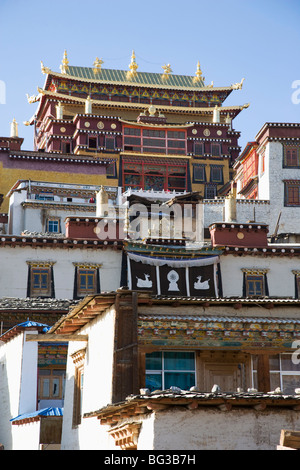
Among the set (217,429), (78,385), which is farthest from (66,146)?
(217,429)

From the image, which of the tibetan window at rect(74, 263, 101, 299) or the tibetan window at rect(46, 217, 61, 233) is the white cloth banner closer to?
the tibetan window at rect(74, 263, 101, 299)

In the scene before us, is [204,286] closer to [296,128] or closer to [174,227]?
[174,227]

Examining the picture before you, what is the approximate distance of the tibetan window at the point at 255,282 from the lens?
40406mm

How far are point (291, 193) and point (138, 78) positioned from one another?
26.6 m

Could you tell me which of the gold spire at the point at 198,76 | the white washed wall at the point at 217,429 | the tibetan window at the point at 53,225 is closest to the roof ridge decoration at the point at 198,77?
the gold spire at the point at 198,76

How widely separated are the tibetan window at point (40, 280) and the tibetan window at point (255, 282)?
917 centimetres

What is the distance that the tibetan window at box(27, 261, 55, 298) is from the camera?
39.2 metres

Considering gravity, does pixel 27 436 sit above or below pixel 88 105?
below

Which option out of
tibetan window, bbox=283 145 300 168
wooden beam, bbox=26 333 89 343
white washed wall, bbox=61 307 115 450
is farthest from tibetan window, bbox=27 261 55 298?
tibetan window, bbox=283 145 300 168

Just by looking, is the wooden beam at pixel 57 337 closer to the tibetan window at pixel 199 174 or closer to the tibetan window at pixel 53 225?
the tibetan window at pixel 53 225

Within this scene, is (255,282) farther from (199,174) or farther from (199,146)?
(199,146)

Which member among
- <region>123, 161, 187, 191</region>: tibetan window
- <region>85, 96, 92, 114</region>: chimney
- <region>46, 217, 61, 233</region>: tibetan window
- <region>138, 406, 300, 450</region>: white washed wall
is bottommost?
<region>138, 406, 300, 450</region>: white washed wall

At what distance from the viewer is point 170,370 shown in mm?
21469

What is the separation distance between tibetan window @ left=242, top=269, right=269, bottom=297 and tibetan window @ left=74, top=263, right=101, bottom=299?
7013mm
